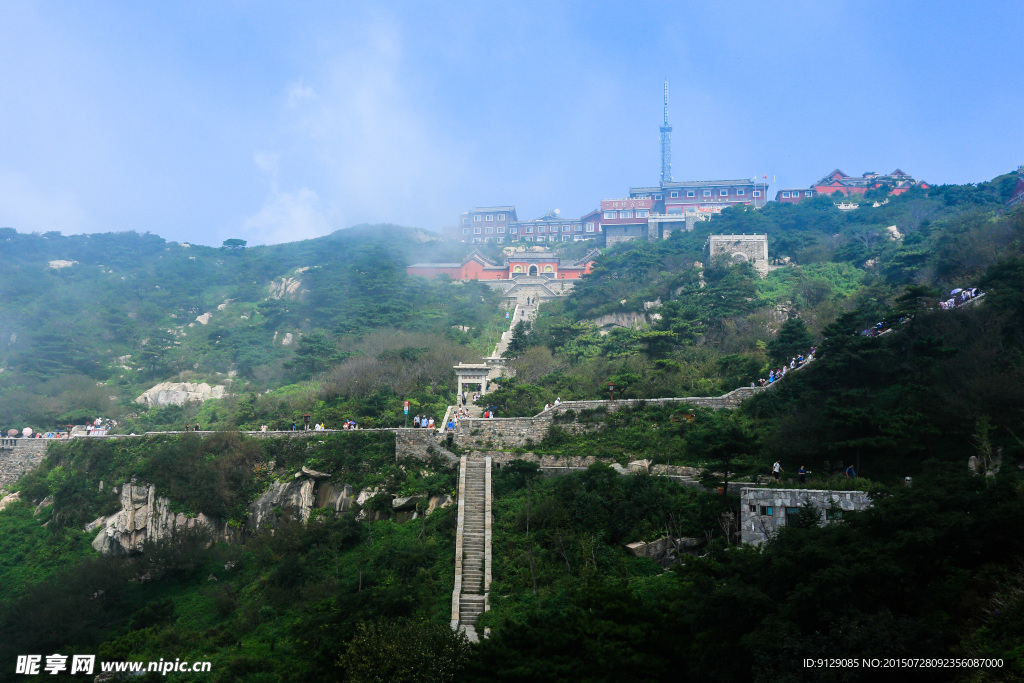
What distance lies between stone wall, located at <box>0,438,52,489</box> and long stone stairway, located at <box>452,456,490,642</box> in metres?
19.7

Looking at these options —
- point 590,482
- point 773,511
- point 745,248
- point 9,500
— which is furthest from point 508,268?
point 773,511

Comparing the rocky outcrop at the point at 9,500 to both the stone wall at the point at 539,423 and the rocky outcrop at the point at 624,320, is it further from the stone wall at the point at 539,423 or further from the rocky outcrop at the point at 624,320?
the rocky outcrop at the point at 624,320

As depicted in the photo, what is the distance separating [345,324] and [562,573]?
1250 inches

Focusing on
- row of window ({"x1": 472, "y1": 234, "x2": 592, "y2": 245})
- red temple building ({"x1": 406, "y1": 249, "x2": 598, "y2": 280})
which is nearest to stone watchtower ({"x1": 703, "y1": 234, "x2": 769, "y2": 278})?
red temple building ({"x1": 406, "y1": 249, "x2": 598, "y2": 280})

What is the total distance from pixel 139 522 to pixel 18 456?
967 centimetres

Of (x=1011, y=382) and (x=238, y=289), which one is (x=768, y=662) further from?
(x=238, y=289)

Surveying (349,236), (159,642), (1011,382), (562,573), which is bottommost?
(159,642)

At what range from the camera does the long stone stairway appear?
1777 centimetres

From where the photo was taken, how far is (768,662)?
10.7 metres

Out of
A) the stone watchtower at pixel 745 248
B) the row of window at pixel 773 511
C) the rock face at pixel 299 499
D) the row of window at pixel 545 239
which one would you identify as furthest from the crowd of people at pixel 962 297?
the row of window at pixel 545 239

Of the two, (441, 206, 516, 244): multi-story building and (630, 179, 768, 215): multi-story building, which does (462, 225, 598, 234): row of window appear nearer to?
(441, 206, 516, 244): multi-story building

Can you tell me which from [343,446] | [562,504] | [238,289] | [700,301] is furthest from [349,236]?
[562,504]

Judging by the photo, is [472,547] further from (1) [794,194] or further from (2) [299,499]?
(1) [794,194]

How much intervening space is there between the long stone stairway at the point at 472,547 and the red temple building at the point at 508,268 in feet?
116
